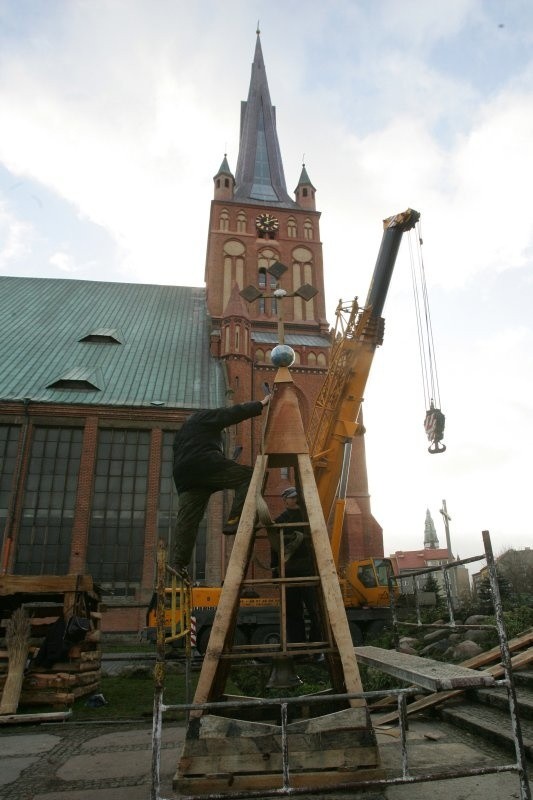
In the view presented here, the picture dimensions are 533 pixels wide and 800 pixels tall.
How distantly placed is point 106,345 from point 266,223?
1374 centimetres

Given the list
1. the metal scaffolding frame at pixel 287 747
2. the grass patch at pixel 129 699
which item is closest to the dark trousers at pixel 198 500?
the metal scaffolding frame at pixel 287 747

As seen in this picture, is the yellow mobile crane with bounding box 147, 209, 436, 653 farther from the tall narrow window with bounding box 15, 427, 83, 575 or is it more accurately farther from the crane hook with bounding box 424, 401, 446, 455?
the tall narrow window with bounding box 15, 427, 83, 575

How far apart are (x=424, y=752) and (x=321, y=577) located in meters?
1.83

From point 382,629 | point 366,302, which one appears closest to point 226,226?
point 366,302

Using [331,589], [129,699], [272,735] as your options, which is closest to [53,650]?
[129,699]

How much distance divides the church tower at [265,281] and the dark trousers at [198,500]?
1725 centimetres

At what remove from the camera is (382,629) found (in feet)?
48.5

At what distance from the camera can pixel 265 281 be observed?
105 feet

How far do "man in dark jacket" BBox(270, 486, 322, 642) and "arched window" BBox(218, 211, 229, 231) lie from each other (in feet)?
100

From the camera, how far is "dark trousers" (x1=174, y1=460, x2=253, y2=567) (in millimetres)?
4812

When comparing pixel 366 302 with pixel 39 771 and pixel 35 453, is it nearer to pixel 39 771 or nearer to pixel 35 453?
pixel 39 771

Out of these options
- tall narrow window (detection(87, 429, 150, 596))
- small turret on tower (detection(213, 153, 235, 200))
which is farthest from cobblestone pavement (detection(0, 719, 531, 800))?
small turret on tower (detection(213, 153, 235, 200))

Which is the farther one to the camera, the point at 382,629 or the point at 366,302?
the point at 382,629

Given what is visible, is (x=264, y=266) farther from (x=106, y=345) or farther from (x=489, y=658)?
(x=489, y=658)
